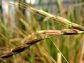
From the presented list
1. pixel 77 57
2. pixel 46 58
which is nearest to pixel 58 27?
pixel 77 57

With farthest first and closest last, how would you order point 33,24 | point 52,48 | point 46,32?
point 33,24 < point 52,48 < point 46,32

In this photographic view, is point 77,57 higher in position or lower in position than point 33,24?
lower

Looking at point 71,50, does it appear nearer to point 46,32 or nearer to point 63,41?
point 63,41

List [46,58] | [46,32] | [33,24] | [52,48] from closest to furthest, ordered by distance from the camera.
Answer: [46,32] < [46,58] < [52,48] < [33,24]

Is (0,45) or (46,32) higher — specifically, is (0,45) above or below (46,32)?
below

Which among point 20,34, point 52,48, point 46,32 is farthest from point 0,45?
point 46,32

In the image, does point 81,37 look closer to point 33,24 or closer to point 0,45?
point 33,24

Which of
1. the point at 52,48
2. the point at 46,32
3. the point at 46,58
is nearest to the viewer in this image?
the point at 46,32

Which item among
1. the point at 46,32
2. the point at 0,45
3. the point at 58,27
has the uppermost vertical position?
the point at 46,32

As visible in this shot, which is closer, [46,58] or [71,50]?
[46,58]
